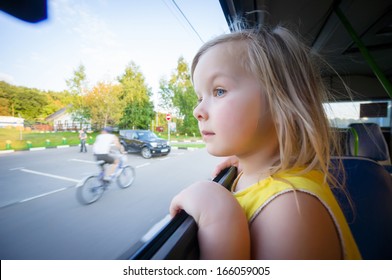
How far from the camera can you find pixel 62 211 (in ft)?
3.03

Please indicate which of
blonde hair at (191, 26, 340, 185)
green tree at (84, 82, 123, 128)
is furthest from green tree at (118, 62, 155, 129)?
blonde hair at (191, 26, 340, 185)

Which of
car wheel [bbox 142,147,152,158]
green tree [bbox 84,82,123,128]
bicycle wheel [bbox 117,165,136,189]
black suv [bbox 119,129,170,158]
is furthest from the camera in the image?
car wheel [bbox 142,147,152,158]

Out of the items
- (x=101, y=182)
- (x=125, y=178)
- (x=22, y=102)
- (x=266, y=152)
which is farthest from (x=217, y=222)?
(x=125, y=178)

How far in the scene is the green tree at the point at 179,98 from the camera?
4.23ft

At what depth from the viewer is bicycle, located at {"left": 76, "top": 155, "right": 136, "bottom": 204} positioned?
105 centimetres

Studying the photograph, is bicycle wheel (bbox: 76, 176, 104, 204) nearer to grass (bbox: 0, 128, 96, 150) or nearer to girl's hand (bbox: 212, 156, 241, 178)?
grass (bbox: 0, 128, 96, 150)

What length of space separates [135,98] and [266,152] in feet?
2.58

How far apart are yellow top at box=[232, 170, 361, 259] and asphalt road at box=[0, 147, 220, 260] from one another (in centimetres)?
44

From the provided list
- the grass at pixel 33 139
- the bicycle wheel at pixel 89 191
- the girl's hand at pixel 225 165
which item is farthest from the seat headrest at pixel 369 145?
the bicycle wheel at pixel 89 191

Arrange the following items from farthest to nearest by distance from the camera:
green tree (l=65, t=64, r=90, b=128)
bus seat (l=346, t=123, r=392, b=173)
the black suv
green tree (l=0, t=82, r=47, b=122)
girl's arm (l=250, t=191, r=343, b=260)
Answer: bus seat (l=346, t=123, r=392, b=173) → the black suv → green tree (l=65, t=64, r=90, b=128) → green tree (l=0, t=82, r=47, b=122) → girl's arm (l=250, t=191, r=343, b=260)

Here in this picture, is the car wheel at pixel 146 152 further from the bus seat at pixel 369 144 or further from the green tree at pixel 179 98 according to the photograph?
the bus seat at pixel 369 144

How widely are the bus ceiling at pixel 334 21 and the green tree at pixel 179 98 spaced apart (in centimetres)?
55
